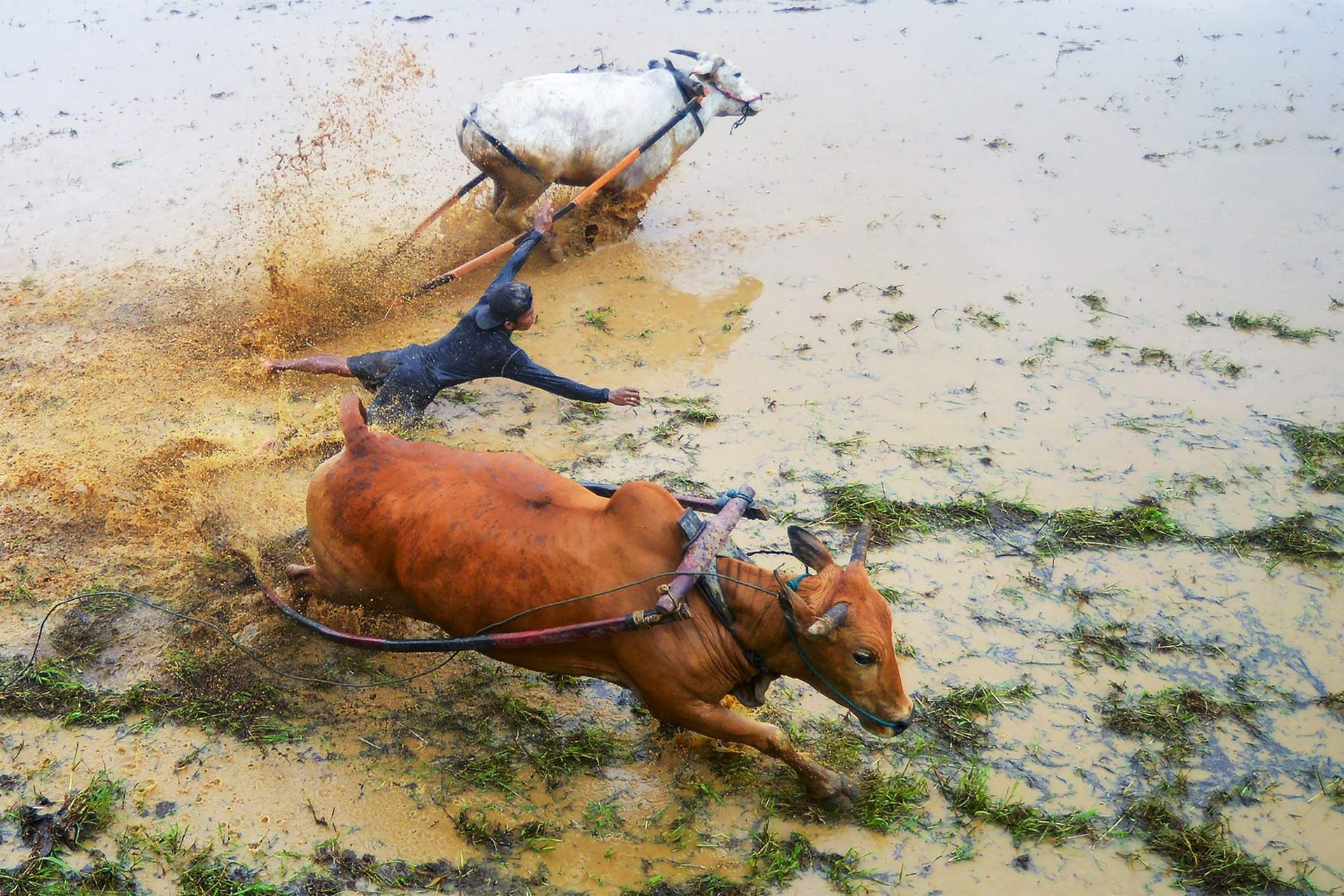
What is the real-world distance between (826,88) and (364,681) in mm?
8465

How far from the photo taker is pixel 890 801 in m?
3.93

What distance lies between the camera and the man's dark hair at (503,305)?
551 centimetres

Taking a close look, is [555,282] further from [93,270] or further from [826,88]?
[826,88]

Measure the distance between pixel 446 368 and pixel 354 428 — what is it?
5.55 ft

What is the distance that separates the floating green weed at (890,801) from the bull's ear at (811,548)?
0.98 metres

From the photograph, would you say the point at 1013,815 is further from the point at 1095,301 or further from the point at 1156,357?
the point at 1095,301

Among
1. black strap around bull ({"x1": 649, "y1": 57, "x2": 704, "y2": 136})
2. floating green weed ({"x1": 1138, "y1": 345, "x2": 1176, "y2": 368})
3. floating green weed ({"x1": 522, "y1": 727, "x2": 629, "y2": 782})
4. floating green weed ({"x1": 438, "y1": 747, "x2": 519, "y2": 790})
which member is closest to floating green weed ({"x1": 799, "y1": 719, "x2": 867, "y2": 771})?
floating green weed ({"x1": 522, "y1": 727, "x2": 629, "y2": 782})

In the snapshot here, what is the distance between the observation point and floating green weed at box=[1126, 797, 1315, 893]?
3.73 metres

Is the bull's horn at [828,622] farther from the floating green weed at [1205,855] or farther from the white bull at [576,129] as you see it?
the white bull at [576,129]

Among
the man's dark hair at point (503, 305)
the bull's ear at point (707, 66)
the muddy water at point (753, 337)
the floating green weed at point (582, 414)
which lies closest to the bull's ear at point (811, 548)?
the muddy water at point (753, 337)

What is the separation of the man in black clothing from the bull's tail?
1.53 meters

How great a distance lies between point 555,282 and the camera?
7688 millimetres

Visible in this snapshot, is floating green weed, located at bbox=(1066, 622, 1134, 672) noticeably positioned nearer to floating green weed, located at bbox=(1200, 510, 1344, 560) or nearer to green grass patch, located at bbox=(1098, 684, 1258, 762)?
green grass patch, located at bbox=(1098, 684, 1258, 762)

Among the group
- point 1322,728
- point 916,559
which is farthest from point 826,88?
point 1322,728
